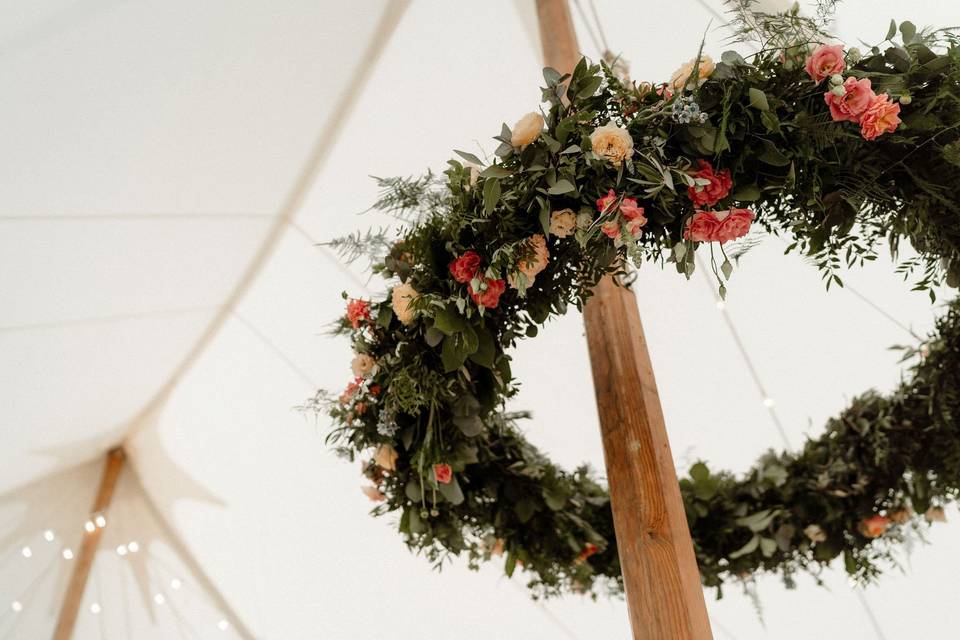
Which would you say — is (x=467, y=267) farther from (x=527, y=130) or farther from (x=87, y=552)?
(x=87, y=552)

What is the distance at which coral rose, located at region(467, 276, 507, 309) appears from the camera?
1.71 meters

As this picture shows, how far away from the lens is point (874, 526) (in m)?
2.60

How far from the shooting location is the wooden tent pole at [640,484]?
166 centimetres

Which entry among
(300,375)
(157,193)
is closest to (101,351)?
(300,375)

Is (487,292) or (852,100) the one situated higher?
(852,100)

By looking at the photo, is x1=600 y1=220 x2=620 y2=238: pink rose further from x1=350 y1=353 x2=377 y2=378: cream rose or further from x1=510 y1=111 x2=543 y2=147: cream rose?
x1=350 y1=353 x2=377 y2=378: cream rose

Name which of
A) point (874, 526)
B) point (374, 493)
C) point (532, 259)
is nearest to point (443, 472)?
point (374, 493)

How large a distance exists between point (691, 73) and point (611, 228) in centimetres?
38

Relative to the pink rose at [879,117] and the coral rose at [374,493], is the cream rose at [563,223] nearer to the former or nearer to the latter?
the pink rose at [879,117]

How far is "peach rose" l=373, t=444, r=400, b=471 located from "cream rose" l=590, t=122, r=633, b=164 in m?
0.93

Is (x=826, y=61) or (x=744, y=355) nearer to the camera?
(x=826, y=61)

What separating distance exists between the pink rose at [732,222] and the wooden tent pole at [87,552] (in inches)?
201

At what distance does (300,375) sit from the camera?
420 centimetres

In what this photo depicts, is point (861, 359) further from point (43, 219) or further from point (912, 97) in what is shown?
point (43, 219)
